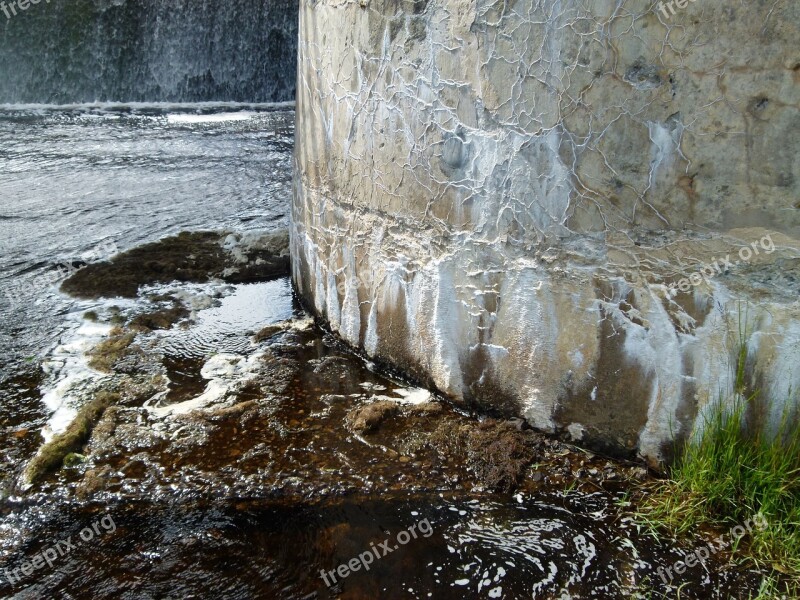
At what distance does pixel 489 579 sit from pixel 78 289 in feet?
11.2

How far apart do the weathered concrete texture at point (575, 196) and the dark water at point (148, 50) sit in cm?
952

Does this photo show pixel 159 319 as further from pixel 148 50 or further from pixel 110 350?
pixel 148 50

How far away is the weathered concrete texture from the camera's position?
2.30 meters

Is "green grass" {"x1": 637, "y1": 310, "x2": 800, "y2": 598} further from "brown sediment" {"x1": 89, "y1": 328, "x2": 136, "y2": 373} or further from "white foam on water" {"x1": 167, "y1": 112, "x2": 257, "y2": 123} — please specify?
Answer: "white foam on water" {"x1": 167, "y1": 112, "x2": 257, "y2": 123}

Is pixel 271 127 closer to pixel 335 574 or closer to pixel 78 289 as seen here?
pixel 78 289

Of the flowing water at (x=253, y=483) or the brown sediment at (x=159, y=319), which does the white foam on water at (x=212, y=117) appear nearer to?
the flowing water at (x=253, y=483)

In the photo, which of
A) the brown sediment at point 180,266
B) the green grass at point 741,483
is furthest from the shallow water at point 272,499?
the brown sediment at point 180,266

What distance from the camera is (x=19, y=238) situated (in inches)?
214

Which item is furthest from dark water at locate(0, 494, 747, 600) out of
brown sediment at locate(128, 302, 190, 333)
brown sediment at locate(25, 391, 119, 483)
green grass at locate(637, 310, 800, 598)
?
brown sediment at locate(128, 302, 190, 333)

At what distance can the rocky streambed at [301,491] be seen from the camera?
90.6 inches

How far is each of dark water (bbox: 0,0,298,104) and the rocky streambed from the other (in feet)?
31.3

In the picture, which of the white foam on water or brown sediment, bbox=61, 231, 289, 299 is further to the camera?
the white foam on water

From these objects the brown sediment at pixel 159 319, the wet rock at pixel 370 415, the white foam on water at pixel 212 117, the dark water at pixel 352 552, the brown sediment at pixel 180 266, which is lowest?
the dark water at pixel 352 552

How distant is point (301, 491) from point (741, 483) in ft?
5.11
